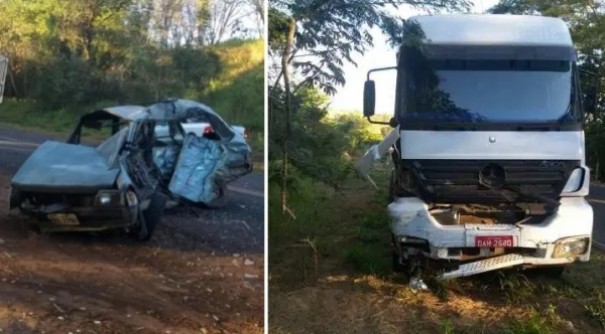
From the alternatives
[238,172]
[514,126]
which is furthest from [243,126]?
[514,126]

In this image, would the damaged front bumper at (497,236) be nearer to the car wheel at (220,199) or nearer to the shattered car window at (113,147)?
the car wheel at (220,199)

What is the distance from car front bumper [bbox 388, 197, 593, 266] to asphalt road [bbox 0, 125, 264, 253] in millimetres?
1197

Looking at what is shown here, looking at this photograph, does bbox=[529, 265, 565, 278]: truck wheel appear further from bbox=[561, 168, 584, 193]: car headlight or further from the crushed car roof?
the crushed car roof

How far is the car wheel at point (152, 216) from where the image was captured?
8.52 ft

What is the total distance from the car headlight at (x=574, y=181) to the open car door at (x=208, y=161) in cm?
172

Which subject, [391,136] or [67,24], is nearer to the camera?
[67,24]

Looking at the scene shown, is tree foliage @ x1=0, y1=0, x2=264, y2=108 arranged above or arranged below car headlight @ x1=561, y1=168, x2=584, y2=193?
above

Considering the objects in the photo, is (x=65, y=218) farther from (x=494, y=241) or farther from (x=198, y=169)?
(x=494, y=241)

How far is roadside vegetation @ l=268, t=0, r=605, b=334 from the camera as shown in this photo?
10.8ft

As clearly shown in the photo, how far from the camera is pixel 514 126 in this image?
3.41m

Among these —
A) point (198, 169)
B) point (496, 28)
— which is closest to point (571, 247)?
point (496, 28)

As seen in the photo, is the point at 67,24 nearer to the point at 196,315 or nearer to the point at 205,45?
the point at 205,45

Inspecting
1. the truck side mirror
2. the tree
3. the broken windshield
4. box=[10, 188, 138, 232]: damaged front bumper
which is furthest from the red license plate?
box=[10, 188, 138, 232]: damaged front bumper

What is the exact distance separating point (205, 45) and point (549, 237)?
1927 mm
